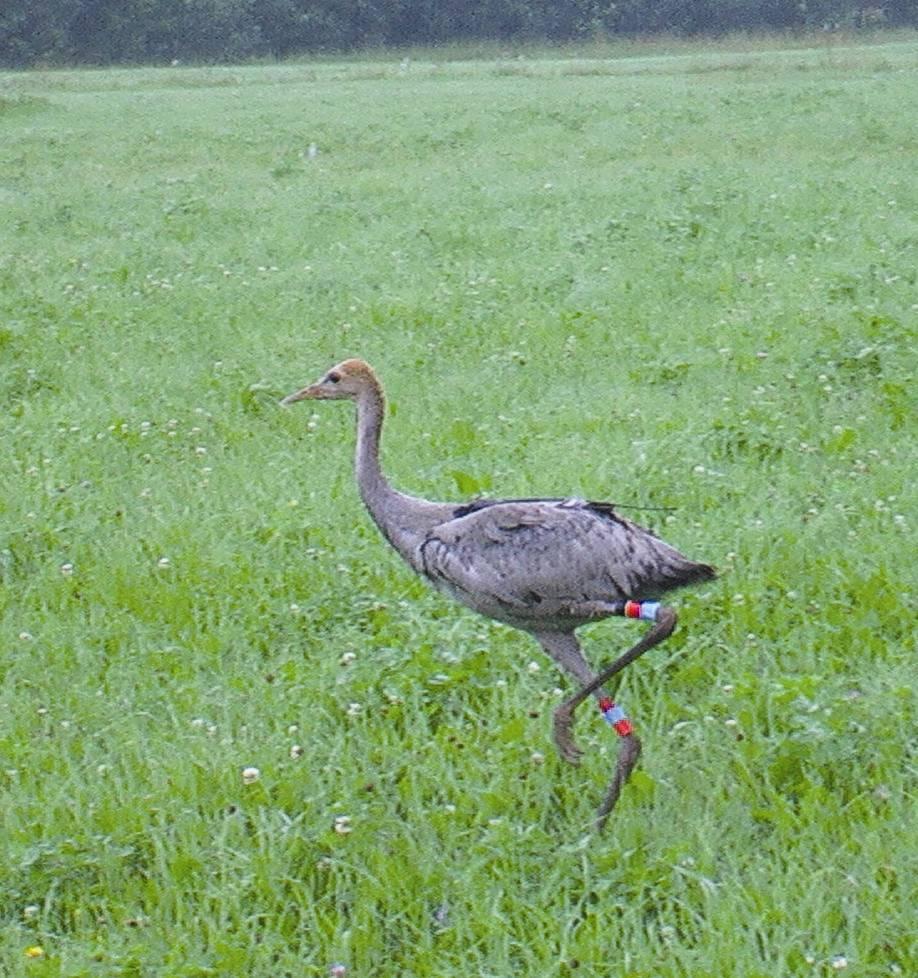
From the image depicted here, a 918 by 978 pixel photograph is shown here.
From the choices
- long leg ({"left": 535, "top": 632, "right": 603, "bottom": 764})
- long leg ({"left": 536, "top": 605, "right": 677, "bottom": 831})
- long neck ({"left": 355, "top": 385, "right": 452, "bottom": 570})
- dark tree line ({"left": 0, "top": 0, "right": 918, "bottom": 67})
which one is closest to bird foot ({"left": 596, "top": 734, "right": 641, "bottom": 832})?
long leg ({"left": 536, "top": 605, "right": 677, "bottom": 831})

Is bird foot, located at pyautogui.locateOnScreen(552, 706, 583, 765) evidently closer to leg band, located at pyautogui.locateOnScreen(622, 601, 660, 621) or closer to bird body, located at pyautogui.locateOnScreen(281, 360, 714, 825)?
bird body, located at pyautogui.locateOnScreen(281, 360, 714, 825)

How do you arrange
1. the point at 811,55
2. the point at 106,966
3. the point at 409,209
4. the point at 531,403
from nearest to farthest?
the point at 106,966 → the point at 531,403 → the point at 409,209 → the point at 811,55

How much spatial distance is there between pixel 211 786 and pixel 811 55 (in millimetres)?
41582

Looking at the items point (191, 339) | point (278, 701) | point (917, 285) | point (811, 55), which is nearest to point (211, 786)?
point (278, 701)

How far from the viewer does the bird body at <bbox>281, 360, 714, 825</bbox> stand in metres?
4.61

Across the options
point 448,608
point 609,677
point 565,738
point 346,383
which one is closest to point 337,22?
point 448,608

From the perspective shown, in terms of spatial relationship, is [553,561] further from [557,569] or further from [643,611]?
[643,611]

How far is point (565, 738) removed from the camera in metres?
4.61

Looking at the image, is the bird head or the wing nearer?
the wing

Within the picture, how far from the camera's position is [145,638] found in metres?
5.82

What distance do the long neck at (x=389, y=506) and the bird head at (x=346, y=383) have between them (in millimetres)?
130

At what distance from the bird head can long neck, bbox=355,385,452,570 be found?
0.13m

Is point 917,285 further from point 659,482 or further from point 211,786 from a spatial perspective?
point 211,786

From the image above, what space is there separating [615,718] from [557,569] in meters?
0.45
